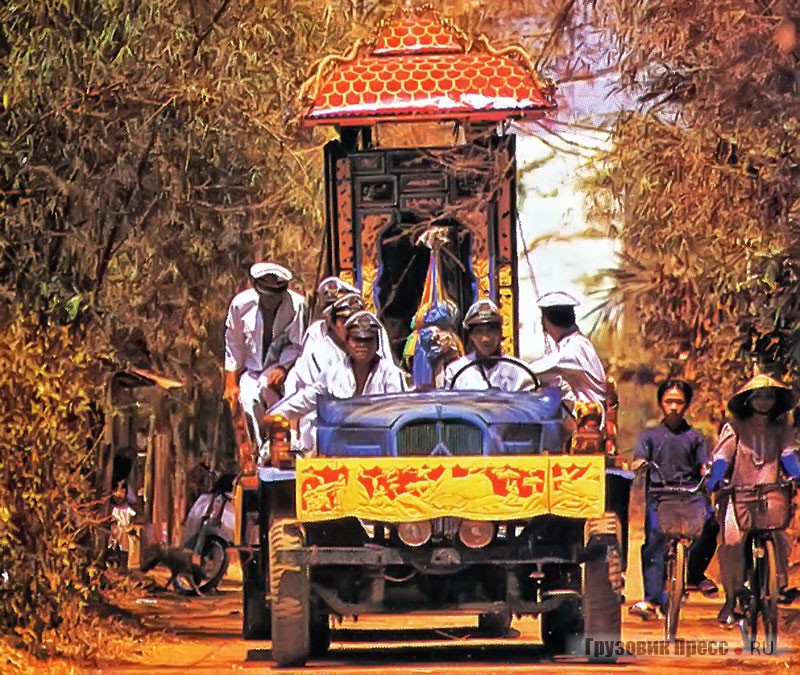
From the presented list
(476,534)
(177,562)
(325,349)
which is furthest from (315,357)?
(177,562)

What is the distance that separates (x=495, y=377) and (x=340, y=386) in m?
1.04

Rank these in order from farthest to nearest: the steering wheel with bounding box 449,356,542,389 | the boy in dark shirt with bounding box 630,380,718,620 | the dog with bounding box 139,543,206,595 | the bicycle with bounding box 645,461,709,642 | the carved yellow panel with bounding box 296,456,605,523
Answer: the dog with bounding box 139,543,206,595, the boy in dark shirt with bounding box 630,380,718,620, the bicycle with bounding box 645,461,709,642, the steering wheel with bounding box 449,356,542,389, the carved yellow panel with bounding box 296,456,605,523

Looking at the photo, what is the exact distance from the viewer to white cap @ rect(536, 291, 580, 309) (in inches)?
634

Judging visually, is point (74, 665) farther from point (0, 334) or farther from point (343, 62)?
point (343, 62)

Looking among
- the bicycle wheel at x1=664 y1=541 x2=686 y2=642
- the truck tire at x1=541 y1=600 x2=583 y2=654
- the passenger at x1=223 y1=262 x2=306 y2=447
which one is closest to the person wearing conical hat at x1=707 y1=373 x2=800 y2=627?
the bicycle wheel at x1=664 y1=541 x2=686 y2=642

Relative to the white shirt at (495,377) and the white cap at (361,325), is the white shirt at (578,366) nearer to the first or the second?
the white shirt at (495,377)

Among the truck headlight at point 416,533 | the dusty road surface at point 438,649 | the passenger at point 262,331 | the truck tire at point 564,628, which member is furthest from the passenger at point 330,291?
the truck tire at point 564,628

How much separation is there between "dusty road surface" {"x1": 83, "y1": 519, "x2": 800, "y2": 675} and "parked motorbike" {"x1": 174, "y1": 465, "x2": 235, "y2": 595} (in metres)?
1.10

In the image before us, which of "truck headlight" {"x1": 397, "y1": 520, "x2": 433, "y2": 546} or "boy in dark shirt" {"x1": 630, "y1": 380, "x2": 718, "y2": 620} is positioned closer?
"truck headlight" {"x1": 397, "y1": 520, "x2": 433, "y2": 546}

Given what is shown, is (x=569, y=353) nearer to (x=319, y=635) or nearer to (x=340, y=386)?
(x=340, y=386)

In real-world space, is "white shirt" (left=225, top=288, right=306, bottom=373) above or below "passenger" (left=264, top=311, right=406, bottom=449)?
above

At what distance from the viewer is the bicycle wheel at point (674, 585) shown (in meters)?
15.9

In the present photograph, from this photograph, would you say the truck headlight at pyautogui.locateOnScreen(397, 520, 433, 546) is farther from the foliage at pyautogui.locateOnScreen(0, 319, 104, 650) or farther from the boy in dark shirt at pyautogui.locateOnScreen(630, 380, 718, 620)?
the boy in dark shirt at pyautogui.locateOnScreen(630, 380, 718, 620)

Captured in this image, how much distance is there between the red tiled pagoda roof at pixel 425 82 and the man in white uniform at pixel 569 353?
2239 millimetres
